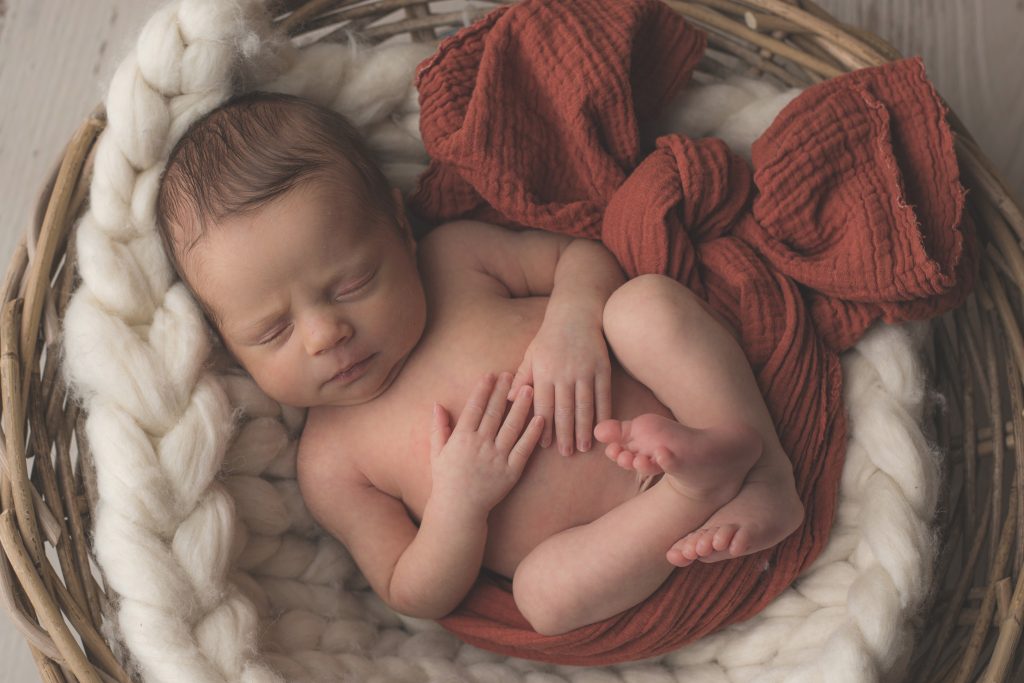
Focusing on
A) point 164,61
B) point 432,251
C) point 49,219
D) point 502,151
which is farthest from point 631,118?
point 49,219

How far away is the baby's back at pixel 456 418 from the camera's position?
110 centimetres

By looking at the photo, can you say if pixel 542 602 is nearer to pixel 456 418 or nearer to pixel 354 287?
pixel 456 418

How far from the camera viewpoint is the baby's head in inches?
41.3

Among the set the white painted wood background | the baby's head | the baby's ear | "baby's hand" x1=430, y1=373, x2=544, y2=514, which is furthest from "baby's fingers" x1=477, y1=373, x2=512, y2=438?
the white painted wood background

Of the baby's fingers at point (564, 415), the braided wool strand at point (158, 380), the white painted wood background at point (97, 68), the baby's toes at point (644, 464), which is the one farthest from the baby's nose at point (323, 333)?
the white painted wood background at point (97, 68)

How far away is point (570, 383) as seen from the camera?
3.52 ft

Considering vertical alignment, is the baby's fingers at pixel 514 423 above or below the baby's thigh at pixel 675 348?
below

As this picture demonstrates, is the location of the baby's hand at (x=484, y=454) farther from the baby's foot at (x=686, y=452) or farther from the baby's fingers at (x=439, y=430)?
the baby's foot at (x=686, y=452)

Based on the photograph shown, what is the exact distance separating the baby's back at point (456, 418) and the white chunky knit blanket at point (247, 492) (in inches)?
4.7

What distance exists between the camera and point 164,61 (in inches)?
44.4

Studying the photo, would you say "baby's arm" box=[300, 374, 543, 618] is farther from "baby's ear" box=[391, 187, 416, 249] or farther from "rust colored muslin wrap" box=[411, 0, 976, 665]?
"baby's ear" box=[391, 187, 416, 249]

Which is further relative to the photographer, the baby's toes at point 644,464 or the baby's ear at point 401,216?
the baby's ear at point 401,216

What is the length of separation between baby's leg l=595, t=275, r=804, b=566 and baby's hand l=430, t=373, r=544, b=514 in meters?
0.14

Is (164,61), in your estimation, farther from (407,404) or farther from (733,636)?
(733,636)
